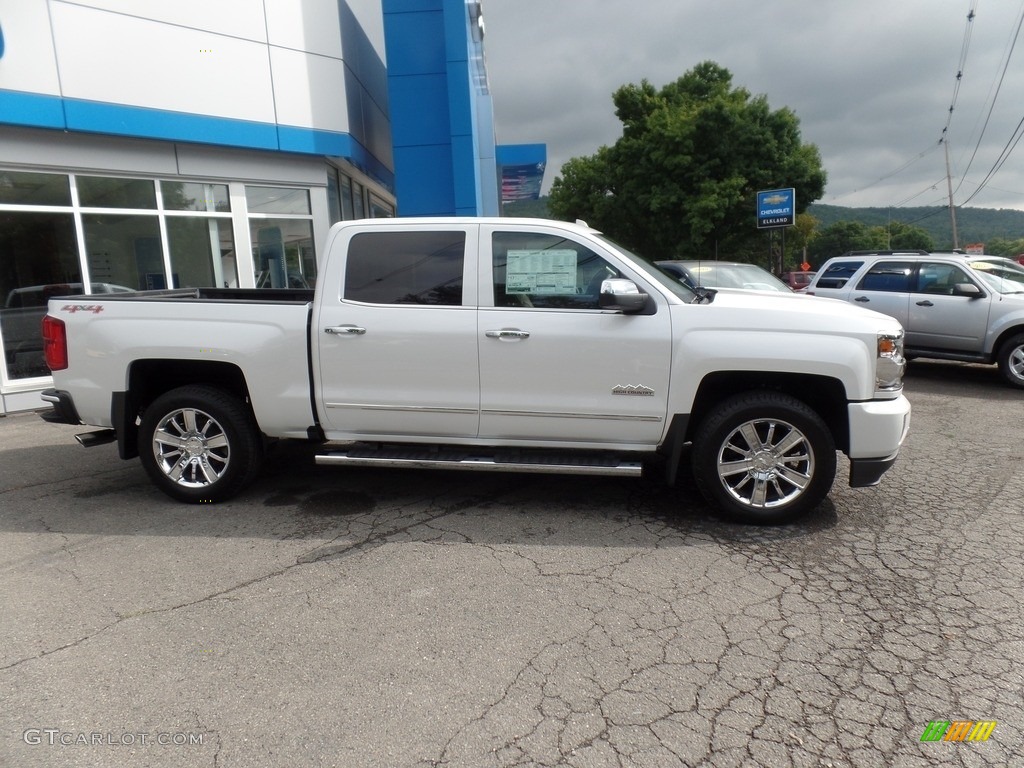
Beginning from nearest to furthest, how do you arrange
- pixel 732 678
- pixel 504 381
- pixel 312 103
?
1. pixel 732 678
2. pixel 504 381
3. pixel 312 103

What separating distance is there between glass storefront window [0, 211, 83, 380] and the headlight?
10.3 m

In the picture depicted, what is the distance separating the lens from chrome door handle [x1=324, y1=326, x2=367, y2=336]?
180 inches

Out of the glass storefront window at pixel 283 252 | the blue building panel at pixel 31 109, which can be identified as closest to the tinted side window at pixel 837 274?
the glass storefront window at pixel 283 252

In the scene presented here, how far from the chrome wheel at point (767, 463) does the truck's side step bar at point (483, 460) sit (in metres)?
0.62

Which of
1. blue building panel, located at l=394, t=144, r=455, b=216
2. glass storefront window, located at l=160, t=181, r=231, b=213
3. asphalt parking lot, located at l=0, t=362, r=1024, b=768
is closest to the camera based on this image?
asphalt parking lot, located at l=0, t=362, r=1024, b=768

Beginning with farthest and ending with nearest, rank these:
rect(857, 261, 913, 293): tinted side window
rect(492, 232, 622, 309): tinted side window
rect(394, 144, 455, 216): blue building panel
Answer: rect(394, 144, 455, 216): blue building panel, rect(857, 261, 913, 293): tinted side window, rect(492, 232, 622, 309): tinted side window

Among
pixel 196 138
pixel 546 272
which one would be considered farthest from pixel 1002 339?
pixel 196 138

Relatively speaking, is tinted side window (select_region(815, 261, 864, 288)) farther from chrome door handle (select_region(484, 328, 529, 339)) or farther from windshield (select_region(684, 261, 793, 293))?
chrome door handle (select_region(484, 328, 529, 339))

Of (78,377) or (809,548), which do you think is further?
(78,377)

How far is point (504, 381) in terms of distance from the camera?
4.50 m

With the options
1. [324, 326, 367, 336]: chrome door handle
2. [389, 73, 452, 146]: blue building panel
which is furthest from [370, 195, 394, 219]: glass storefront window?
[324, 326, 367, 336]: chrome door handle

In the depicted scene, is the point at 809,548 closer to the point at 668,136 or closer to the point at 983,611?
the point at 983,611

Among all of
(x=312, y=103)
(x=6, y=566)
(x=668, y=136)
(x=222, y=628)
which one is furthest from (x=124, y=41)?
(x=668, y=136)

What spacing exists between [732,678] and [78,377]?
4.77 meters
